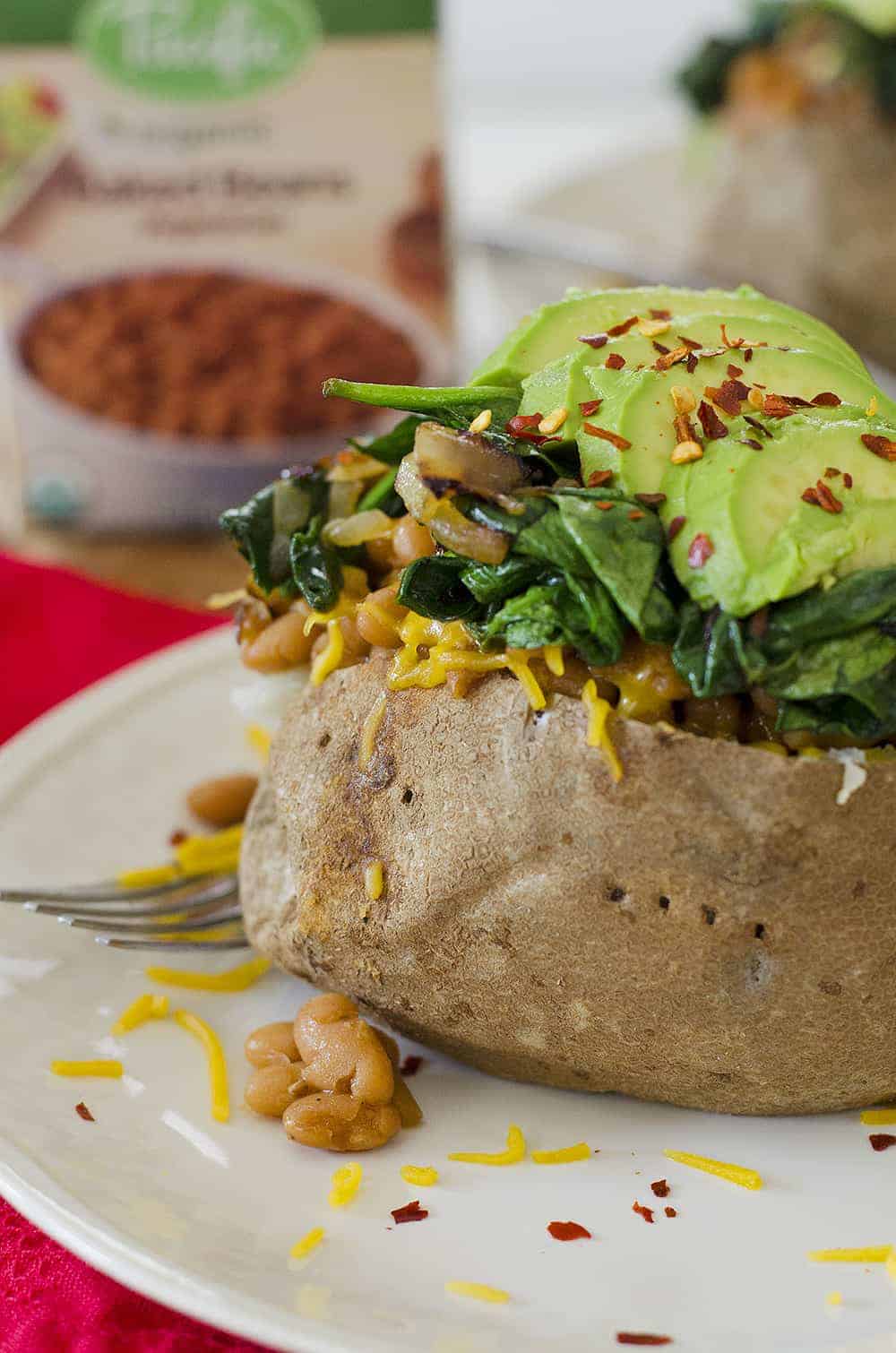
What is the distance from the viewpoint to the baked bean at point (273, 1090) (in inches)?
93.6

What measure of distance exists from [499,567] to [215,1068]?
885 millimetres

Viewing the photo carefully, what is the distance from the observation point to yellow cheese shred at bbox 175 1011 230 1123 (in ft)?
7.89

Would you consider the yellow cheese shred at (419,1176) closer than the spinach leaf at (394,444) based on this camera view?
Yes

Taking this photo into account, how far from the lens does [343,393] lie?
7.64 ft

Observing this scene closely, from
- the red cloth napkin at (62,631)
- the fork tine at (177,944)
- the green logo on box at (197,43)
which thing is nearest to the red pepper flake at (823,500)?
the fork tine at (177,944)

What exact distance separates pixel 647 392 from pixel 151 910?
125 cm

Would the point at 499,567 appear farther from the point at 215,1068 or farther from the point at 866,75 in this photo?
the point at 866,75

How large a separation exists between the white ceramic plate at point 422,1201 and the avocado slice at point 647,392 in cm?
85

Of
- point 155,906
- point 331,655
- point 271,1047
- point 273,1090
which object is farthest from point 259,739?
point 273,1090

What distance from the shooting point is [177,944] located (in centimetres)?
273

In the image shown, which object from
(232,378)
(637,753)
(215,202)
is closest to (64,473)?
(232,378)

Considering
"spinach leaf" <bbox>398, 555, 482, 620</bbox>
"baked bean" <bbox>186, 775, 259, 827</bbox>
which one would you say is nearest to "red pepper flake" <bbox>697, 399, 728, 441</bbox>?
"spinach leaf" <bbox>398, 555, 482, 620</bbox>

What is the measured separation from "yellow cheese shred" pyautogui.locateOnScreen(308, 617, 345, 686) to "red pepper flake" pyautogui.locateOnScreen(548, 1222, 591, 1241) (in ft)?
2.81

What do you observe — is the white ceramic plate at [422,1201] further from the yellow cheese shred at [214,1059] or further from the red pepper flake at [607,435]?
the red pepper flake at [607,435]
